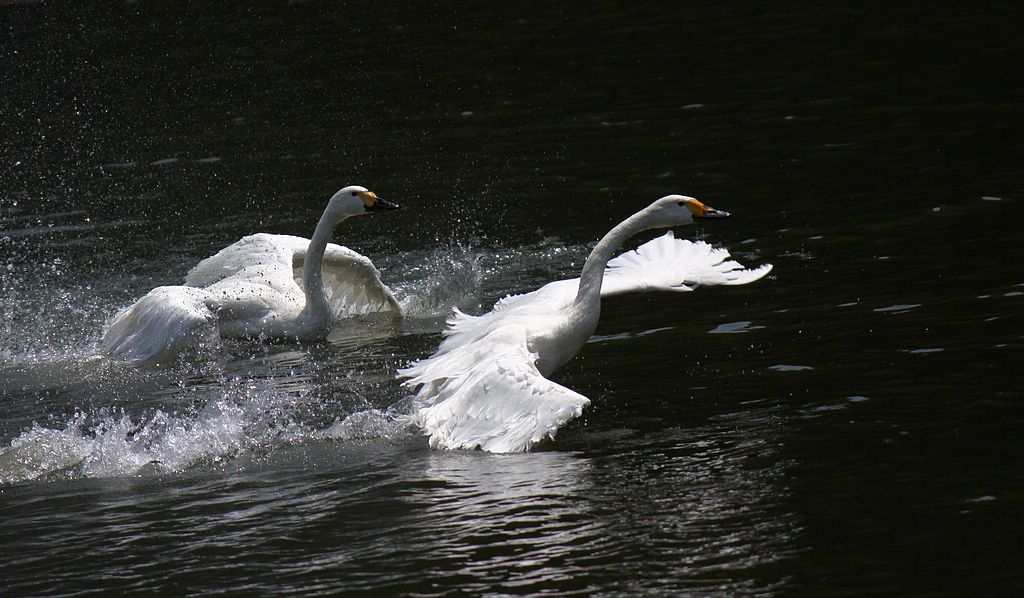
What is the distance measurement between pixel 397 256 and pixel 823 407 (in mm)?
5949

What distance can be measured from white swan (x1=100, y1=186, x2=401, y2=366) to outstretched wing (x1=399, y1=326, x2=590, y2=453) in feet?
8.93

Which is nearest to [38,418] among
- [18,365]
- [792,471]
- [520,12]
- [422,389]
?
[18,365]

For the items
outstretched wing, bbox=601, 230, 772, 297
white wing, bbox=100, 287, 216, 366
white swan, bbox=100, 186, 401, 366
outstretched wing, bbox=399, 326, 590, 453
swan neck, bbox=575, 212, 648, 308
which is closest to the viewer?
outstretched wing, bbox=399, 326, 590, 453

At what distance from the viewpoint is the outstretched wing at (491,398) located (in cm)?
791

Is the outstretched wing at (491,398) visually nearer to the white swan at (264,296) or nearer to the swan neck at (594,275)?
the swan neck at (594,275)

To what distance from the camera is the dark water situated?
288 inches

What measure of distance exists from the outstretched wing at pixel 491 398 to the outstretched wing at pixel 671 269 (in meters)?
1.29

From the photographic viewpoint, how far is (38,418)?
33.8 feet

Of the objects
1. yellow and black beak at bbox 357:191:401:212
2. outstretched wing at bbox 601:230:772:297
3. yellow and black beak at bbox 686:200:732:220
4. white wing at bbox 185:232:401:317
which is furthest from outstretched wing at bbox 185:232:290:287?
yellow and black beak at bbox 686:200:732:220

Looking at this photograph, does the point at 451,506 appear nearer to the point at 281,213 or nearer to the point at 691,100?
the point at 281,213

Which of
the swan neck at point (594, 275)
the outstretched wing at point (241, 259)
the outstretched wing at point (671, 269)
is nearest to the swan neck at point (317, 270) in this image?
the outstretched wing at point (241, 259)

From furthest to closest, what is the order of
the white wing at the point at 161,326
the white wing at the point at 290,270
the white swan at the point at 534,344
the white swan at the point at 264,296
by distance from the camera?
1. the white wing at the point at 290,270
2. the white swan at the point at 264,296
3. the white wing at the point at 161,326
4. the white swan at the point at 534,344

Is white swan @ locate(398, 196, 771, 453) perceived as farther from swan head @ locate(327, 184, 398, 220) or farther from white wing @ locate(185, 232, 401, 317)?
white wing @ locate(185, 232, 401, 317)

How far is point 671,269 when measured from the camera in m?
10.3
